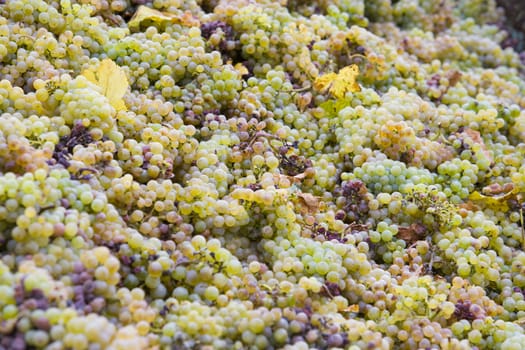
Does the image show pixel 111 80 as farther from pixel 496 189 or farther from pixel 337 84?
pixel 496 189

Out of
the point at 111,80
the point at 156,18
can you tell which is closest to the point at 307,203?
the point at 111,80

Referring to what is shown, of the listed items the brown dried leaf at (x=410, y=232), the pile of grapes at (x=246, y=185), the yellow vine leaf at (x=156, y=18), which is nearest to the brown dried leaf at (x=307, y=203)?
the pile of grapes at (x=246, y=185)

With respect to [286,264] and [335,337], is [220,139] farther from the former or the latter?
[335,337]

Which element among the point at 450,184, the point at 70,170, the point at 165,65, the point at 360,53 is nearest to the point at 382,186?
the point at 450,184

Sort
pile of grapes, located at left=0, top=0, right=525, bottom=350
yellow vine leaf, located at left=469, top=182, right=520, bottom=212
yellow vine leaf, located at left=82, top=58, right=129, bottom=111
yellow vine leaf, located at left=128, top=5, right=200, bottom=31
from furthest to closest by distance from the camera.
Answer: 1. yellow vine leaf, located at left=128, top=5, right=200, bottom=31
2. yellow vine leaf, located at left=469, top=182, right=520, bottom=212
3. yellow vine leaf, located at left=82, top=58, right=129, bottom=111
4. pile of grapes, located at left=0, top=0, right=525, bottom=350

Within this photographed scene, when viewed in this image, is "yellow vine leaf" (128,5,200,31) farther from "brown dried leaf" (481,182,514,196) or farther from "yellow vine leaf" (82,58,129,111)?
"brown dried leaf" (481,182,514,196)

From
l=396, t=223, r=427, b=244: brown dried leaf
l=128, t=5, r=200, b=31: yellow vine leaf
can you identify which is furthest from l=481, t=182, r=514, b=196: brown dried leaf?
l=128, t=5, r=200, b=31: yellow vine leaf

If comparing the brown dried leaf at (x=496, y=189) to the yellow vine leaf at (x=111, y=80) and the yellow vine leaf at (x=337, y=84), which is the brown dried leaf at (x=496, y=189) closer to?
the yellow vine leaf at (x=337, y=84)
